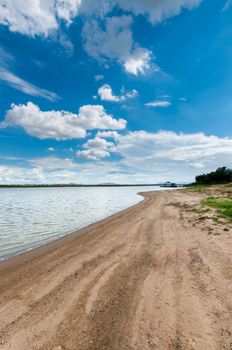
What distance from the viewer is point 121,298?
19.6ft

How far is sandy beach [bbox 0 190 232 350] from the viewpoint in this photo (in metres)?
4.36

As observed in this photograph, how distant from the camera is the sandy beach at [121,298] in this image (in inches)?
172

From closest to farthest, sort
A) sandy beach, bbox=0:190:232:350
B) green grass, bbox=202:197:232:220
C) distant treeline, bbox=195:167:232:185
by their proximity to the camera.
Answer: sandy beach, bbox=0:190:232:350
green grass, bbox=202:197:232:220
distant treeline, bbox=195:167:232:185

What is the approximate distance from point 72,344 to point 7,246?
10.5 metres

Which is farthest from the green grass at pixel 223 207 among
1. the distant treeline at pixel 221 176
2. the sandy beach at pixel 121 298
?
the distant treeline at pixel 221 176

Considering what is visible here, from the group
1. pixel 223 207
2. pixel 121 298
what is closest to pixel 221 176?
pixel 223 207

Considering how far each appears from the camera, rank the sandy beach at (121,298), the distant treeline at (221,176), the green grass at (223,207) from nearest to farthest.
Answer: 1. the sandy beach at (121,298)
2. the green grass at (223,207)
3. the distant treeline at (221,176)

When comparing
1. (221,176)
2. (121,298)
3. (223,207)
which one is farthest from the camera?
(221,176)

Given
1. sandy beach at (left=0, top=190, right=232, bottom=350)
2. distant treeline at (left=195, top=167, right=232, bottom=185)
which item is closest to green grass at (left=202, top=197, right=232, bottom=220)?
sandy beach at (left=0, top=190, right=232, bottom=350)

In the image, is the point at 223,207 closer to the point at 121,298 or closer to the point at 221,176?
the point at 121,298

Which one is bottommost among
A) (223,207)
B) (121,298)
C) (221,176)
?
(121,298)

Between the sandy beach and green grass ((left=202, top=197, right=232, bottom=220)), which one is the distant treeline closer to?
green grass ((left=202, top=197, right=232, bottom=220))

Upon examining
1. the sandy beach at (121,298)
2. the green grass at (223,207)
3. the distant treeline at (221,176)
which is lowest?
the sandy beach at (121,298)

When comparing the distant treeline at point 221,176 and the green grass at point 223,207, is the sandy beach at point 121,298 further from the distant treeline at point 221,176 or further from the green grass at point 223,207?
the distant treeline at point 221,176
